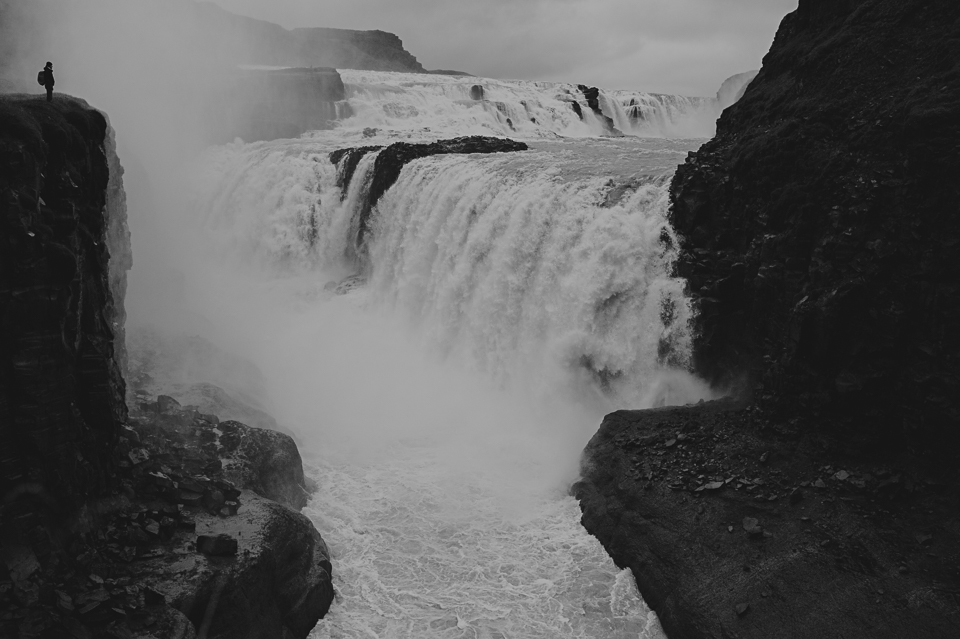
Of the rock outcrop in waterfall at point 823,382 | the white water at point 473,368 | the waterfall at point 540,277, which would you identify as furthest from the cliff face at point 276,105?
the rock outcrop in waterfall at point 823,382

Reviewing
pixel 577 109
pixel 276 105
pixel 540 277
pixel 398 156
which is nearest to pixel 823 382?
pixel 540 277

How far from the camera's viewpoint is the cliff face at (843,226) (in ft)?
34.6

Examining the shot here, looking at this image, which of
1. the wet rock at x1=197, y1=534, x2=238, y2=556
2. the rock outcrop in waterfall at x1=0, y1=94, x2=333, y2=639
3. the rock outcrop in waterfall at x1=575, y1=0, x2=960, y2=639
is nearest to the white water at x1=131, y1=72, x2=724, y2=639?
the rock outcrop in waterfall at x1=575, y1=0, x2=960, y2=639

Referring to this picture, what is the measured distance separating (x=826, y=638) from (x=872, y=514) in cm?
202

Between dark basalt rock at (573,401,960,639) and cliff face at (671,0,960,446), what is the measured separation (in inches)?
30.5

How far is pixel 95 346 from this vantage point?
976 cm

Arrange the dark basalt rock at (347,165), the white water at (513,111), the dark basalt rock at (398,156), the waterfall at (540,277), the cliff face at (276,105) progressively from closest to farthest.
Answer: the waterfall at (540,277) → the dark basalt rock at (398,156) → the dark basalt rock at (347,165) → the cliff face at (276,105) → the white water at (513,111)

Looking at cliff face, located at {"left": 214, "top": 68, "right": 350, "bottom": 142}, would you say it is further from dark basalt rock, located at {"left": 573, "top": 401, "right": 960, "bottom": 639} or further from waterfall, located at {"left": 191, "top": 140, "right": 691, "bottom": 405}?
dark basalt rock, located at {"left": 573, "top": 401, "right": 960, "bottom": 639}

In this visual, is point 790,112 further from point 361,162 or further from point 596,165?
point 361,162

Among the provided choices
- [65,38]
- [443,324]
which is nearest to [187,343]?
[443,324]

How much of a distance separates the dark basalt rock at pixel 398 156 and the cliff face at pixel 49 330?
56.5ft

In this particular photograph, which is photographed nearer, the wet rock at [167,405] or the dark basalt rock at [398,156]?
the wet rock at [167,405]

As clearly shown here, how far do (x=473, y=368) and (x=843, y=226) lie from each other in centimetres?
1000

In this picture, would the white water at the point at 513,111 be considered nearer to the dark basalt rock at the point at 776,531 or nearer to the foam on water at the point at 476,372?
the foam on water at the point at 476,372
